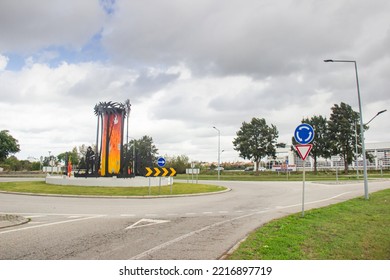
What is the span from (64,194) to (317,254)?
16731 mm

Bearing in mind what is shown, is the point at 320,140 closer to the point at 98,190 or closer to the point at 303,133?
the point at 98,190

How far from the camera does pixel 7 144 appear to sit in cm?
7350

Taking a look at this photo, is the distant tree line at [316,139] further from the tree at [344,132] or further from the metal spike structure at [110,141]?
the metal spike structure at [110,141]

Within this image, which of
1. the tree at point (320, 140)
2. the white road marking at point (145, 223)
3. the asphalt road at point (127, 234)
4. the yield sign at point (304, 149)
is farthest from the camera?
the tree at point (320, 140)

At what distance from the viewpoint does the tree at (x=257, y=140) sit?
70.1 m

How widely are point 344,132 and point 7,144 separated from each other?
7672 centimetres

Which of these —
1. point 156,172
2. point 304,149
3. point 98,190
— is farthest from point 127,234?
point 98,190

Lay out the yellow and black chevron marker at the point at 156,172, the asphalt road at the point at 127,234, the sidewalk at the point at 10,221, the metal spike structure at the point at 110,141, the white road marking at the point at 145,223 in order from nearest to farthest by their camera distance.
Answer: the asphalt road at the point at 127,234 → the sidewalk at the point at 10,221 → the white road marking at the point at 145,223 → the yellow and black chevron marker at the point at 156,172 → the metal spike structure at the point at 110,141

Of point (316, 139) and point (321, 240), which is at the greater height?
point (316, 139)

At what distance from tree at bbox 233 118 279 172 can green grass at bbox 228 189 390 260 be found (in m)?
60.4

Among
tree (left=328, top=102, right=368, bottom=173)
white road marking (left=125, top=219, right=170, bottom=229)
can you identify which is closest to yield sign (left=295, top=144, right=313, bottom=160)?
white road marking (left=125, top=219, right=170, bottom=229)

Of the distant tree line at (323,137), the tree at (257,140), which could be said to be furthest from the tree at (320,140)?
the tree at (257,140)

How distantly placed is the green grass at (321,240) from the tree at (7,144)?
79582 mm
